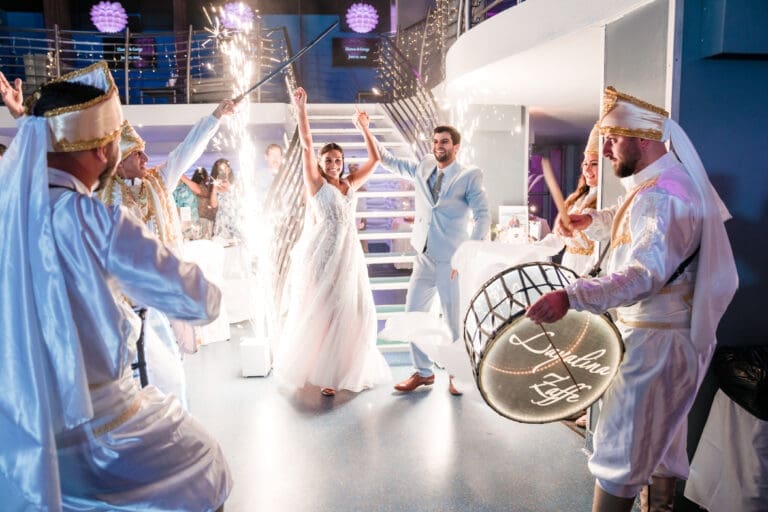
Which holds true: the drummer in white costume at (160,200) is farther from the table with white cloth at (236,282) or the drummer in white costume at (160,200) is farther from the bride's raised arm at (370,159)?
the table with white cloth at (236,282)

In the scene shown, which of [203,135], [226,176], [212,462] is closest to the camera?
[212,462]

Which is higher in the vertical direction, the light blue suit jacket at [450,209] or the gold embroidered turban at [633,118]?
the gold embroidered turban at [633,118]

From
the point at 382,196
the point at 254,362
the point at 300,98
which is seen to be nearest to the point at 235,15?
the point at 382,196

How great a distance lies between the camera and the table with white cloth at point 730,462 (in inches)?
93.0

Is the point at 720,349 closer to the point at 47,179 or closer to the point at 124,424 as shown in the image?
the point at 124,424

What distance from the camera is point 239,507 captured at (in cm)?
269

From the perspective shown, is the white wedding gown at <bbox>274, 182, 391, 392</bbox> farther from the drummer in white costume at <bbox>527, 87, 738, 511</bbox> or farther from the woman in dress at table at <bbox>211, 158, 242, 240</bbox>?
the woman in dress at table at <bbox>211, 158, 242, 240</bbox>

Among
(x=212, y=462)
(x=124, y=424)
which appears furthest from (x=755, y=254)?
(x=124, y=424)

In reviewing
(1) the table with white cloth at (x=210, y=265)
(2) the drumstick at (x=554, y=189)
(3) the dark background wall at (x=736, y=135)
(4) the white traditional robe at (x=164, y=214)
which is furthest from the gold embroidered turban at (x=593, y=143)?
(1) the table with white cloth at (x=210, y=265)

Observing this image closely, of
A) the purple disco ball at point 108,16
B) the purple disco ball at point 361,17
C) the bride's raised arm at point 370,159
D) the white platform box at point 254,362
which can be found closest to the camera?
the bride's raised arm at point 370,159

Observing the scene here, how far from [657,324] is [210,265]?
488cm

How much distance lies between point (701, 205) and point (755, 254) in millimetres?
864

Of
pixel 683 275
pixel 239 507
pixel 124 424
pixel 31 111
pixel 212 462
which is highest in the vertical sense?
pixel 31 111

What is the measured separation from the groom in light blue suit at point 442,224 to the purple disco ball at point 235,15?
947 centimetres
